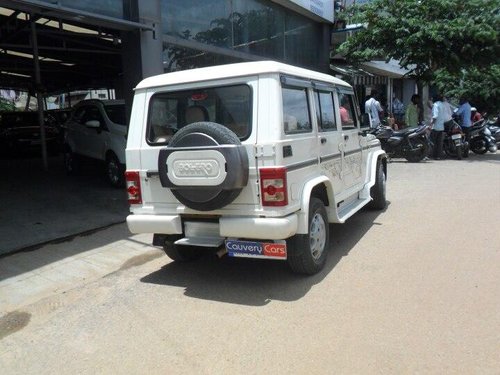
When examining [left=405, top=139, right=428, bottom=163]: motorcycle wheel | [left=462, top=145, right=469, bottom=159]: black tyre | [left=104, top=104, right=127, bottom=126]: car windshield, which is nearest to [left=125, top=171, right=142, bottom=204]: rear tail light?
[left=104, top=104, right=127, bottom=126]: car windshield

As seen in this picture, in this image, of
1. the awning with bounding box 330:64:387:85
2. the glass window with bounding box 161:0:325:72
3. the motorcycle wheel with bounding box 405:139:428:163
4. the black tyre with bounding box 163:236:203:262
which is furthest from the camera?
the awning with bounding box 330:64:387:85

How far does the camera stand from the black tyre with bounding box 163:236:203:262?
523cm

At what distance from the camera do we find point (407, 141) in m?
13.7

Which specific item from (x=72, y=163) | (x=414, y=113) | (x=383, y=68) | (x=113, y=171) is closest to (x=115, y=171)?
(x=113, y=171)

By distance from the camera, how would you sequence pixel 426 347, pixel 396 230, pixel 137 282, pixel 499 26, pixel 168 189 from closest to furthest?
pixel 426 347, pixel 168 189, pixel 137 282, pixel 396 230, pixel 499 26

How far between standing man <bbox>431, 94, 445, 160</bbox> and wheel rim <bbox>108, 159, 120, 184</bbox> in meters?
9.01

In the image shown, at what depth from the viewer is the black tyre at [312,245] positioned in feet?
15.4

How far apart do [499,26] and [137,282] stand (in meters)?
12.9

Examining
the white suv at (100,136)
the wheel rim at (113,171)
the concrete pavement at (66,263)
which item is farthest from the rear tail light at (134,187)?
the wheel rim at (113,171)

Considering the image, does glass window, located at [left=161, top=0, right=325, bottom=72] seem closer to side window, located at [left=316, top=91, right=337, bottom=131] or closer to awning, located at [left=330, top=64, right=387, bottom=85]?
awning, located at [left=330, top=64, right=387, bottom=85]

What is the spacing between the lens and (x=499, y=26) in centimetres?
1376

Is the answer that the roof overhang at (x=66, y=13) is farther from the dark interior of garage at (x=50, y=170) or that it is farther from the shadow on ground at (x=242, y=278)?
the shadow on ground at (x=242, y=278)

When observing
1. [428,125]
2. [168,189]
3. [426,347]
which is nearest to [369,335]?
[426,347]

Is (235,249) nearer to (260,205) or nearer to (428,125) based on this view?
(260,205)
